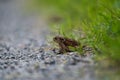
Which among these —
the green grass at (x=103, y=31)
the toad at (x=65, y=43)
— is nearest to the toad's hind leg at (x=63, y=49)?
the toad at (x=65, y=43)

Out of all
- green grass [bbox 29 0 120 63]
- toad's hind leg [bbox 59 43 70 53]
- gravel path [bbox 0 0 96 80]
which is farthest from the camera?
toad's hind leg [bbox 59 43 70 53]

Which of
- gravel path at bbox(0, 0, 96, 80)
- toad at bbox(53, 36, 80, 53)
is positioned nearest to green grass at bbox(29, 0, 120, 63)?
toad at bbox(53, 36, 80, 53)

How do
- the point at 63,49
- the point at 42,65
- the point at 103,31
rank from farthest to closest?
the point at 63,49
the point at 103,31
the point at 42,65

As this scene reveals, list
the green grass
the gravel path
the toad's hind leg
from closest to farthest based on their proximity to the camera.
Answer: the gravel path
the green grass
the toad's hind leg

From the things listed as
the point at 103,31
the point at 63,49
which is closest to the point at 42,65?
the point at 63,49

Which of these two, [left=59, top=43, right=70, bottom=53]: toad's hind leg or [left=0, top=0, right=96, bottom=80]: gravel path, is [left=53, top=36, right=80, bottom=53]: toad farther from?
[left=0, top=0, right=96, bottom=80]: gravel path

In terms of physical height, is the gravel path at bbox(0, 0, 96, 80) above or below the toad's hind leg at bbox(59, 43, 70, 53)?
below

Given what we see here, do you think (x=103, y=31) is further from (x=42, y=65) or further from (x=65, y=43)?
(x=42, y=65)

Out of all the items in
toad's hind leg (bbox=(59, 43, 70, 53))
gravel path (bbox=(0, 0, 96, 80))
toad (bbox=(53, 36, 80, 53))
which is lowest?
gravel path (bbox=(0, 0, 96, 80))

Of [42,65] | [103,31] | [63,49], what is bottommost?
[42,65]

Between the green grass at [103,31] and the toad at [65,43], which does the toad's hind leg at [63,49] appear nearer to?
the toad at [65,43]

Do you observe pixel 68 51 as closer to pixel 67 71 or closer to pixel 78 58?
pixel 78 58
